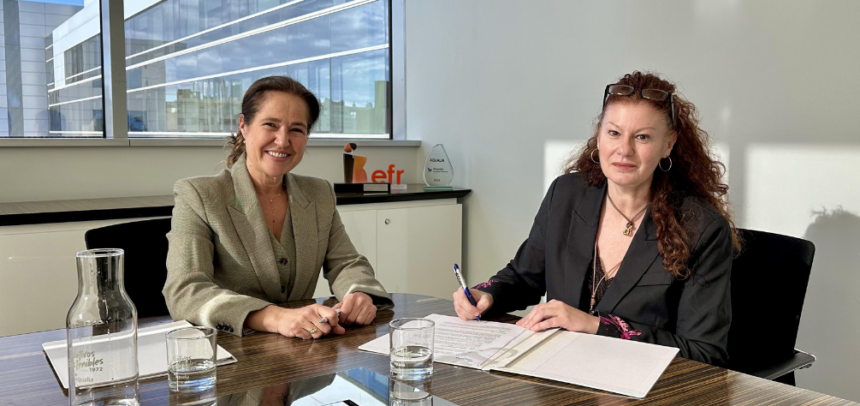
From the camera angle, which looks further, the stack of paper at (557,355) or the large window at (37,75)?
the large window at (37,75)

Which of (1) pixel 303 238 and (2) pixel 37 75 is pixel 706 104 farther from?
(2) pixel 37 75

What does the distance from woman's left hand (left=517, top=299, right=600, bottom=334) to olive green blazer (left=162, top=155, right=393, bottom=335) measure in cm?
41

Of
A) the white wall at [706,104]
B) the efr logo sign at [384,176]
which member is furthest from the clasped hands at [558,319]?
the efr logo sign at [384,176]

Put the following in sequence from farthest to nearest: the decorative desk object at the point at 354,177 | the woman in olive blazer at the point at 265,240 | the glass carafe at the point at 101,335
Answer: the decorative desk object at the point at 354,177 < the woman in olive blazer at the point at 265,240 < the glass carafe at the point at 101,335

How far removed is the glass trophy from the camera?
395 cm

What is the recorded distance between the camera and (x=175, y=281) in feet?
5.46

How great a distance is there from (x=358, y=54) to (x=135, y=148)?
165 cm

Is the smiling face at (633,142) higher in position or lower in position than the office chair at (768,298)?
higher

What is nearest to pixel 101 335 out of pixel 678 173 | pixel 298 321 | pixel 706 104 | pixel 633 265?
pixel 298 321

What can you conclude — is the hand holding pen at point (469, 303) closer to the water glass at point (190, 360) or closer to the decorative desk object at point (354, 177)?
the water glass at point (190, 360)

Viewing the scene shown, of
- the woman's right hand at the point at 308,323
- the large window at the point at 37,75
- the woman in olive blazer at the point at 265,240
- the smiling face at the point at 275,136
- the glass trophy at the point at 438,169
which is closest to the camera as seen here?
the woman's right hand at the point at 308,323

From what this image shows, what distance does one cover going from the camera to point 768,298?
6.03 feet

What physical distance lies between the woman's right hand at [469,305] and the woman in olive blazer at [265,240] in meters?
0.20

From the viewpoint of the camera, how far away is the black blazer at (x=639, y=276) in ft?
5.24
